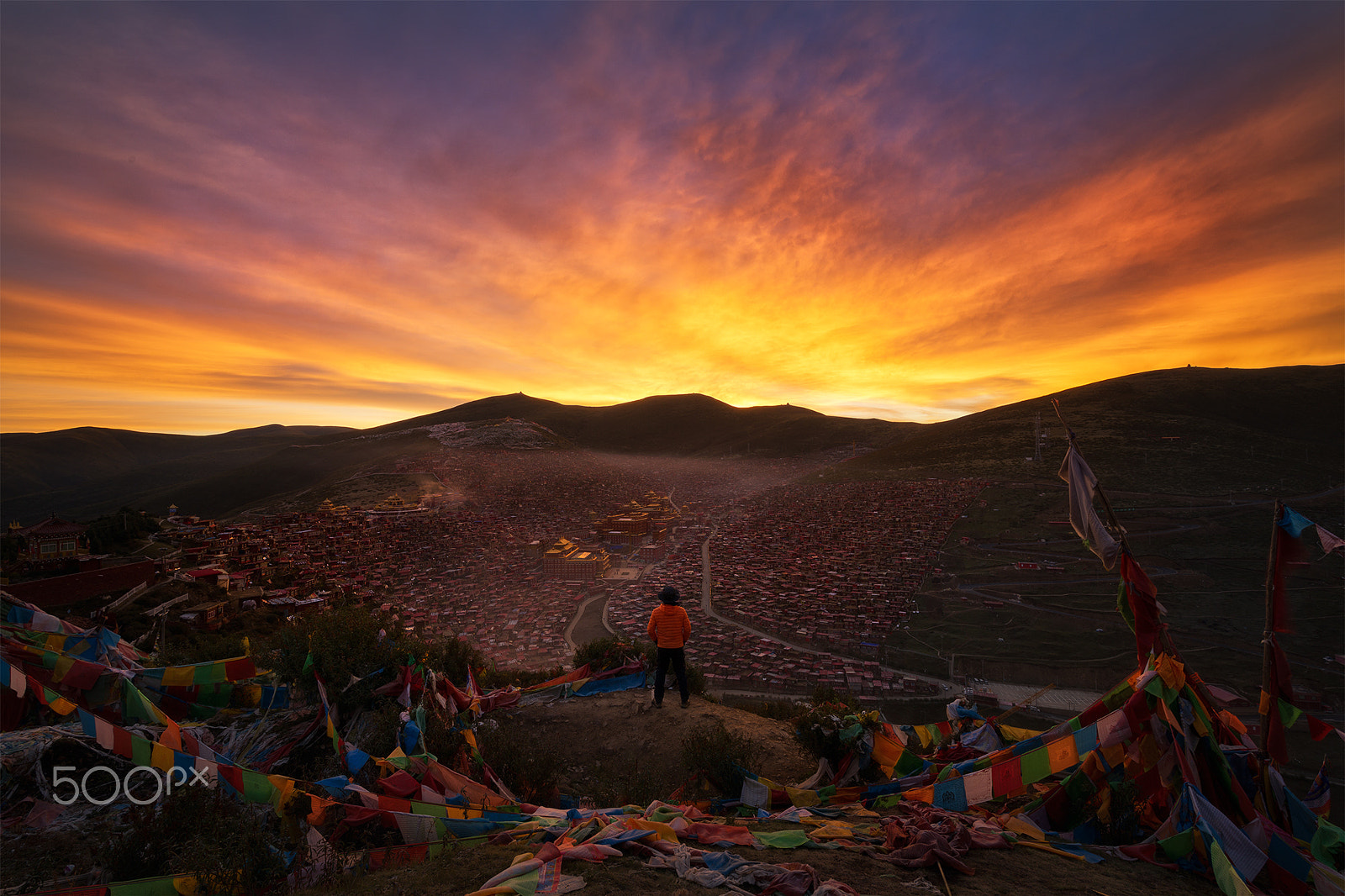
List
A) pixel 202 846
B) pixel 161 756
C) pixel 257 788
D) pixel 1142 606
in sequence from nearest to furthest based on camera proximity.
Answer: pixel 202 846 < pixel 257 788 < pixel 161 756 < pixel 1142 606

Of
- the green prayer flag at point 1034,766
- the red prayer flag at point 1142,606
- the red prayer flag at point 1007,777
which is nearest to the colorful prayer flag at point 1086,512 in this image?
the red prayer flag at point 1142,606

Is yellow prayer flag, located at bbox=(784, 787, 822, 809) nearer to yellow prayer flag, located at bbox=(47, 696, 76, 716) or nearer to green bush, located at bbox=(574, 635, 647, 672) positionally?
green bush, located at bbox=(574, 635, 647, 672)

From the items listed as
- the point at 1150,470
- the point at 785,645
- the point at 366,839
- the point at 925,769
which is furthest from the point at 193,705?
the point at 1150,470

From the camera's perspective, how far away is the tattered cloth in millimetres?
3836

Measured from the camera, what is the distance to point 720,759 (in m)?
6.02

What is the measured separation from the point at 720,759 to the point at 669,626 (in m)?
1.91

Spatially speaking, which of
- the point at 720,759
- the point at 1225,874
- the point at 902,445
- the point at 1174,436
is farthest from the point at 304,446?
the point at 1174,436

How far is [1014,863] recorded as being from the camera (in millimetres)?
4012

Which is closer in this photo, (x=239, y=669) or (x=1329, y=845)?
(x=1329, y=845)

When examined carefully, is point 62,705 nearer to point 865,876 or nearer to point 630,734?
point 630,734

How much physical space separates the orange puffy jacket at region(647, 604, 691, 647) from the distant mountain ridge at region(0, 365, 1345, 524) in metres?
44.0

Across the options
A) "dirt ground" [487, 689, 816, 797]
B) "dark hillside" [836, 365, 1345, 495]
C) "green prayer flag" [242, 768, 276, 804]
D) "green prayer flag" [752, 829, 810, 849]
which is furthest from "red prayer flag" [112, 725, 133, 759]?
"dark hillside" [836, 365, 1345, 495]

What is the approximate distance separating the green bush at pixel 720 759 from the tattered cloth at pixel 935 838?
187 cm

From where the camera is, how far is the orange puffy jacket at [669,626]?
7.52m
